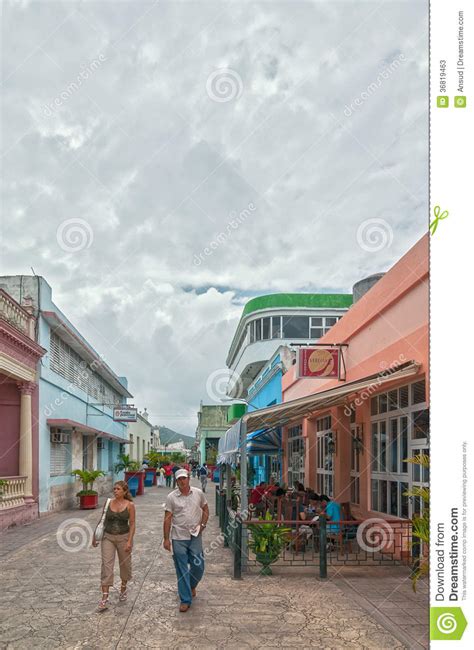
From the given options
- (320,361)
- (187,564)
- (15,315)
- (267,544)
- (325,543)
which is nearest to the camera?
(187,564)

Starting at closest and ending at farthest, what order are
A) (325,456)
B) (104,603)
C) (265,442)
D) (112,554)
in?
(104,603) → (112,554) → (325,456) → (265,442)

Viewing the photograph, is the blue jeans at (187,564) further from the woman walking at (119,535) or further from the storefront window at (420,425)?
the storefront window at (420,425)

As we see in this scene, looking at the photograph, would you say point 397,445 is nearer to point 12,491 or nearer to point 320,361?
point 320,361

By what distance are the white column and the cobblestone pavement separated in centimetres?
664

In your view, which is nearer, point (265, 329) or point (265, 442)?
point (265, 442)

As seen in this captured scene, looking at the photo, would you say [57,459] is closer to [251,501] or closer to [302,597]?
[251,501]

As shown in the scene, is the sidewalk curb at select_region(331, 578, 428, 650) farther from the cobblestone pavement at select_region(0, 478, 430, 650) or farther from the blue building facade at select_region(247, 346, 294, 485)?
the blue building facade at select_region(247, 346, 294, 485)

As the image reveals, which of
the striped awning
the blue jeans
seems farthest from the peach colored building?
the striped awning

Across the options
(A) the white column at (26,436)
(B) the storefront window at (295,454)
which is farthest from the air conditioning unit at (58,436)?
(B) the storefront window at (295,454)

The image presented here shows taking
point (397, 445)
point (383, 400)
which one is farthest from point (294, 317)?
point (397, 445)

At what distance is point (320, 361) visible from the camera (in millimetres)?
14359

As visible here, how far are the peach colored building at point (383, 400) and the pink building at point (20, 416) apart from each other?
7.51 m

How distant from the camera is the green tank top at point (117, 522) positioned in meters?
7.83

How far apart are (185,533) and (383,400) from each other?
5.19 metres
